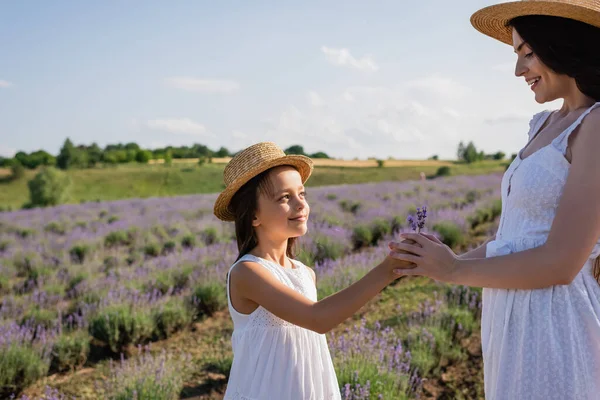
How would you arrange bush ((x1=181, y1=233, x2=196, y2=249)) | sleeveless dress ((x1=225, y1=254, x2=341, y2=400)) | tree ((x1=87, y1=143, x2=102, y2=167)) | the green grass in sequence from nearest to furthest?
1. sleeveless dress ((x1=225, y1=254, x2=341, y2=400))
2. bush ((x1=181, y1=233, x2=196, y2=249))
3. the green grass
4. tree ((x1=87, y1=143, x2=102, y2=167))

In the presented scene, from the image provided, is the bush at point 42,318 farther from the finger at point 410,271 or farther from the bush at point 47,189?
the bush at point 47,189

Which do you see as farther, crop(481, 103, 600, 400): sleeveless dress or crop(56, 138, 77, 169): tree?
crop(56, 138, 77, 169): tree

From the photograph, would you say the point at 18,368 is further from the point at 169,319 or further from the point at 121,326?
the point at 169,319

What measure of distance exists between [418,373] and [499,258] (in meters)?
2.78

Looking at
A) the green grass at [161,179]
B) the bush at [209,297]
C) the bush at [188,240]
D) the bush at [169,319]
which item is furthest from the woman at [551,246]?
the green grass at [161,179]

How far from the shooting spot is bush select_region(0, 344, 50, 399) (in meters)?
4.71

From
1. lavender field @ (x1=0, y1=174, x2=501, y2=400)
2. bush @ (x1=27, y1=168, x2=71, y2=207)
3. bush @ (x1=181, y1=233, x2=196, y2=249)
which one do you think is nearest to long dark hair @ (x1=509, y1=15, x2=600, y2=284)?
lavender field @ (x1=0, y1=174, x2=501, y2=400)

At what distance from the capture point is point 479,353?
16.1 ft

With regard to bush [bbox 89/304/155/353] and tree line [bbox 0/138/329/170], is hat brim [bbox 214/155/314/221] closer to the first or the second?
bush [bbox 89/304/155/353]

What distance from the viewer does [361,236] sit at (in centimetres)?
966

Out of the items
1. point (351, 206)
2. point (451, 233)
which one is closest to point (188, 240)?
point (351, 206)

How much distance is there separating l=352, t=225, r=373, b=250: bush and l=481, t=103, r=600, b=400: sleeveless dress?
7654 millimetres

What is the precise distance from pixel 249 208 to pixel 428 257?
78 cm

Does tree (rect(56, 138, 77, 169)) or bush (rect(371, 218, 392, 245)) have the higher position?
tree (rect(56, 138, 77, 169))
